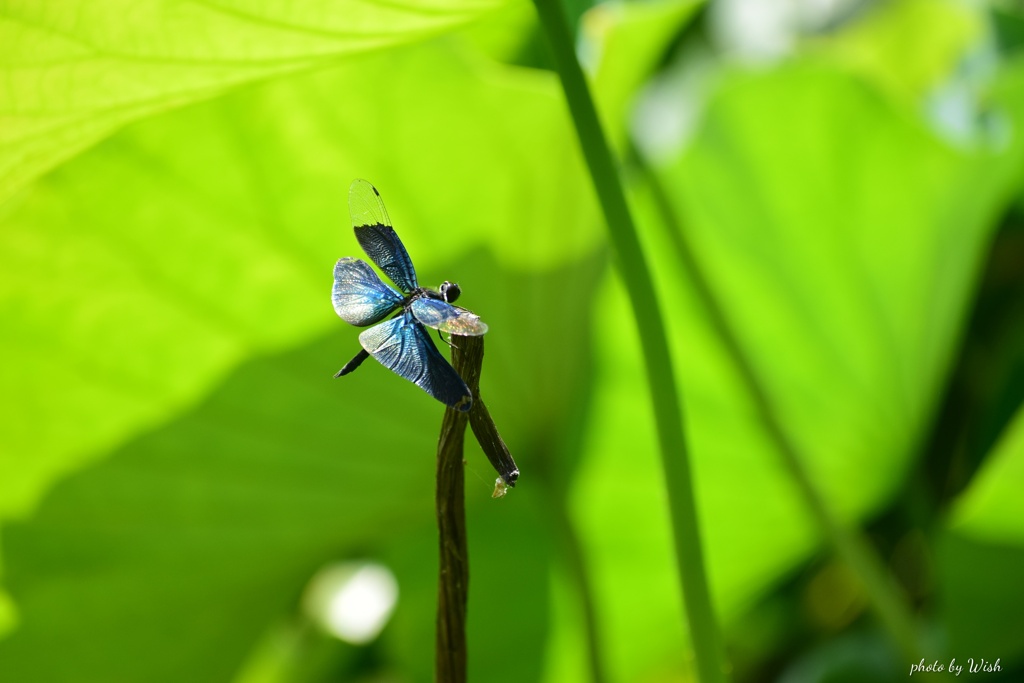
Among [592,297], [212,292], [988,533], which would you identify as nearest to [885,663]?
[988,533]

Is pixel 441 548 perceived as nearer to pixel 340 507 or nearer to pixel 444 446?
pixel 444 446

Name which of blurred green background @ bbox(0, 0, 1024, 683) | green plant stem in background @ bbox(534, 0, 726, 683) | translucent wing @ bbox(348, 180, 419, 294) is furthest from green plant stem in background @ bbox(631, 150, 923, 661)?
translucent wing @ bbox(348, 180, 419, 294)

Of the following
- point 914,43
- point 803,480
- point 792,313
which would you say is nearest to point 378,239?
point 803,480

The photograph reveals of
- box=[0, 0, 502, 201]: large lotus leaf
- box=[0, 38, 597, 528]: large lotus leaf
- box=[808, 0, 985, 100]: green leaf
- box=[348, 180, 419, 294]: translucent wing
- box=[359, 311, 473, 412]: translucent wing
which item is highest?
box=[808, 0, 985, 100]: green leaf

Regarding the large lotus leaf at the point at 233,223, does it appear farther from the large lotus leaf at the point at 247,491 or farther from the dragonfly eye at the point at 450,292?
the dragonfly eye at the point at 450,292

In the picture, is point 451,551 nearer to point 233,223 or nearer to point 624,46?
point 233,223

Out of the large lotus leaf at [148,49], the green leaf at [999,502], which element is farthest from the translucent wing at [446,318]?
the green leaf at [999,502]

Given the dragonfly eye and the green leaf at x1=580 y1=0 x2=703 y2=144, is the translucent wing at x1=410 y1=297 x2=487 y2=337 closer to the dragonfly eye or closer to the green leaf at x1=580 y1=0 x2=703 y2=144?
the dragonfly eye
